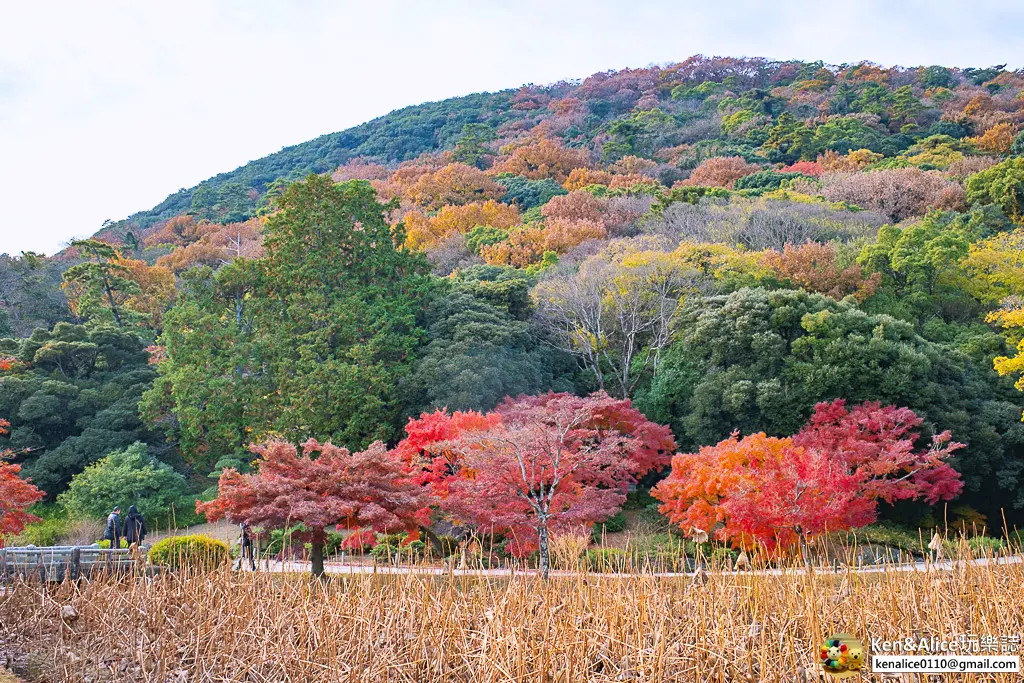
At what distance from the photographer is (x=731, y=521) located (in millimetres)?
12375

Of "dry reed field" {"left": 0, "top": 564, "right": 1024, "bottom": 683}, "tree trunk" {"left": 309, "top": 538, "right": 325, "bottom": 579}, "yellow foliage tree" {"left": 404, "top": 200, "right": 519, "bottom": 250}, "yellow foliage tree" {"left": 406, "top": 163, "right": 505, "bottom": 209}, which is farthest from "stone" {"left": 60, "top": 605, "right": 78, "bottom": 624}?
"yellow foliage tree" {"left": 406, "top": 163, "right": 505, "bottom": 209}

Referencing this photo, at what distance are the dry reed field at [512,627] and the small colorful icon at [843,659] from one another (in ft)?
0.54

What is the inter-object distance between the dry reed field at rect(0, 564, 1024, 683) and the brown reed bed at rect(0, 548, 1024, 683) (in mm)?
21

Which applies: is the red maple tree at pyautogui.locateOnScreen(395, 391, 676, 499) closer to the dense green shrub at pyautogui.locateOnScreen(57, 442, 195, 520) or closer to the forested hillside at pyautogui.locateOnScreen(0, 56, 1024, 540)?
the forested hillside at pyautogui.locateOnScreen(0, 56, 1024, 540)

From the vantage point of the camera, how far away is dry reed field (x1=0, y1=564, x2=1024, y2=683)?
5988 millimetres

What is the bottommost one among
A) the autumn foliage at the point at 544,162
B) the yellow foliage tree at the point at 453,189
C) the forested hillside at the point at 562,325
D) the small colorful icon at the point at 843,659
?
the small colorful icon at the point at 843,659

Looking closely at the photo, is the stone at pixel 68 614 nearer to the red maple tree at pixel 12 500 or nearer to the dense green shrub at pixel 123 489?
the red maple tree at pixel 12 500

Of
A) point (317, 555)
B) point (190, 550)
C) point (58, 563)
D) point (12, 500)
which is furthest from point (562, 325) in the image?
point (58, 563)

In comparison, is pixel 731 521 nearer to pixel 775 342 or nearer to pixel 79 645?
pixel 775 342

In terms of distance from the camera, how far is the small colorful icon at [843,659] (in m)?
5.36

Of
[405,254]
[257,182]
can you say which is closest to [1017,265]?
[405,254]

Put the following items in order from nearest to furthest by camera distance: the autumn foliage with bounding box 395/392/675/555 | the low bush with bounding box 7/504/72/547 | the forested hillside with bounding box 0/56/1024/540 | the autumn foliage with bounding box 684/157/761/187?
1. the autumn foliage with bounding box 395/392/675/555
2. the low bush with bounding box 7/504/72/547
3. the forested hillside with bounding box 0/56/1024/540
4. the autumn foliage with bounding box 684/157/761/187

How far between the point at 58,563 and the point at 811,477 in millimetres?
11419

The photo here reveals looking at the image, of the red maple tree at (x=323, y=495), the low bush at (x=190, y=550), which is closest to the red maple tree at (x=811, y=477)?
the red maple tree at (x=323, y=495)
